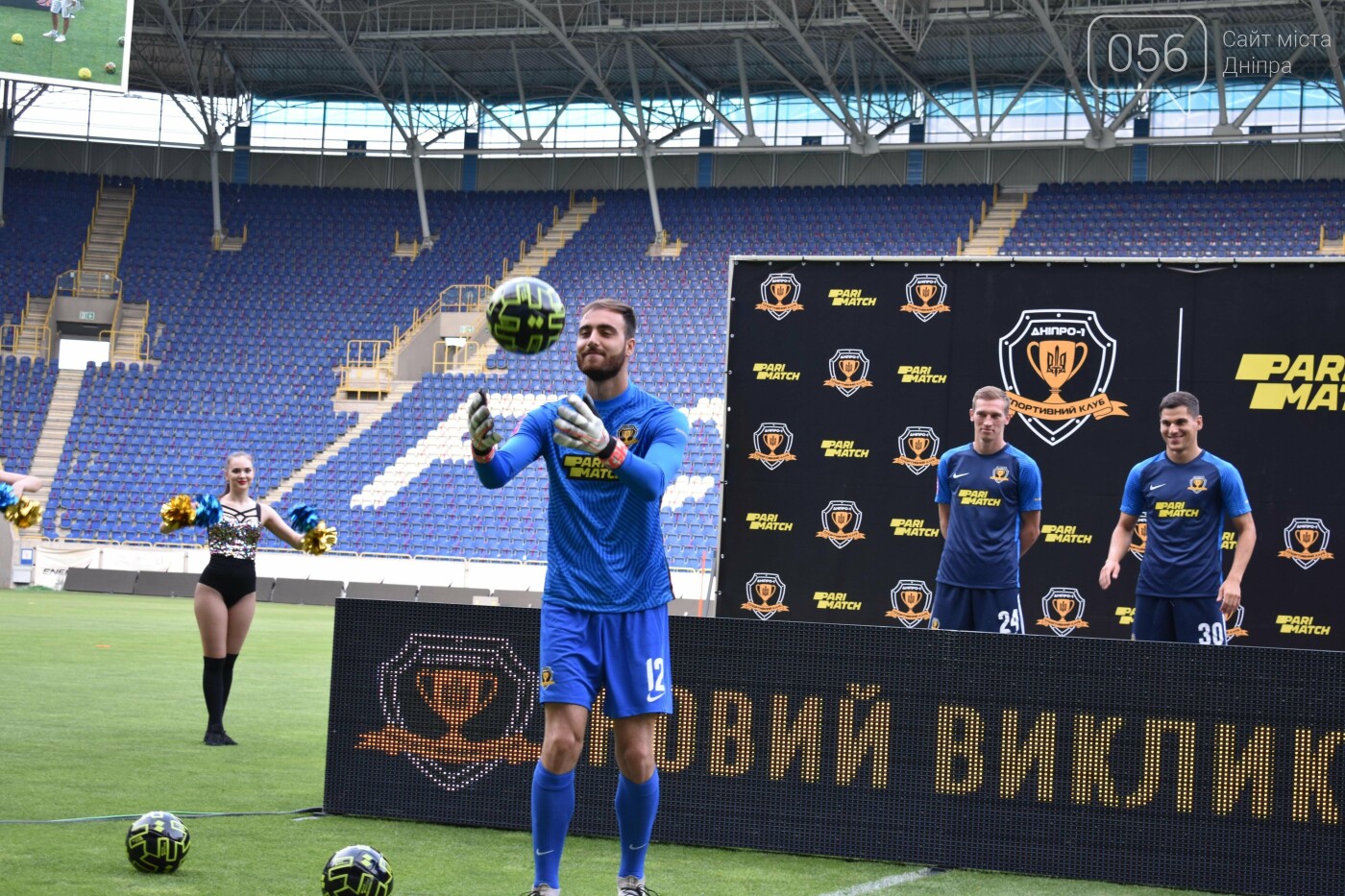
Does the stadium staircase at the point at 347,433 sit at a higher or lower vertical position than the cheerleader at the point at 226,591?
higher

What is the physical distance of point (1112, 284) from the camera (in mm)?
13133

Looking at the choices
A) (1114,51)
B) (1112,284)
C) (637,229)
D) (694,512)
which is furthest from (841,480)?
(637,229)

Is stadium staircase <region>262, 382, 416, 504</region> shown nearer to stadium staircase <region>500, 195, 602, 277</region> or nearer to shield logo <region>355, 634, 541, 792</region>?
stadium staircase <region>500, 195, 602, 277</region>

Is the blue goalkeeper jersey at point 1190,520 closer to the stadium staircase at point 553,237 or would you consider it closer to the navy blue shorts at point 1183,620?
the navy blue shorts at point 1183,620

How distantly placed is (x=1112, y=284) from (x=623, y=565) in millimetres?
8623

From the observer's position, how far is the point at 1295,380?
12.6m

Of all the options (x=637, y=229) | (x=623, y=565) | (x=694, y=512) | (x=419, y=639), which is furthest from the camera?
(x=637, y=229)

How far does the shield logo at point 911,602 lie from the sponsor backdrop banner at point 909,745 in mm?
6459

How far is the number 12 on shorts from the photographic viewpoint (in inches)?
224

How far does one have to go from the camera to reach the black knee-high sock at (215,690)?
33.9 ft

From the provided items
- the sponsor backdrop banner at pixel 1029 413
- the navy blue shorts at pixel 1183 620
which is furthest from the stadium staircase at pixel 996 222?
the navy blue shorts at pixel 1183 620

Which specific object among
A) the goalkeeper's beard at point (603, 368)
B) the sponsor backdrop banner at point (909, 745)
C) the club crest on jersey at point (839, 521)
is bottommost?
the sponsor backdrop banner at point (909, 745)

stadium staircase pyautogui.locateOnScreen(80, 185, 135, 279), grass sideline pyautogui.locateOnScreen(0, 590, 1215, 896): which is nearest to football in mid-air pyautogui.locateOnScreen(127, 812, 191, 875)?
grass sideline pyautogui.locateOnScreen(0, 590, 1215, 896)

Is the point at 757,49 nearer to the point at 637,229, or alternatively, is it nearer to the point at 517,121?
the point at 637,229
